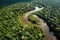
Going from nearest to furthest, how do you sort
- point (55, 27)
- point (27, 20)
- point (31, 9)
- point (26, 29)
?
point (26, 29) < point (55, 27) < point (27, 20) < point (31, 9)

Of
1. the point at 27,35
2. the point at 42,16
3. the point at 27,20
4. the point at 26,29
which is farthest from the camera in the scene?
the point at 42,16

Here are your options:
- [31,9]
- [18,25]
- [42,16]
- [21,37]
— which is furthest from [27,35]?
[31,9]

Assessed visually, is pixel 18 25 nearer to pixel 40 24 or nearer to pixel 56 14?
pixel 40 24

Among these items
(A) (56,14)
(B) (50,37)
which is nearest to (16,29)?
(B) (50,37)

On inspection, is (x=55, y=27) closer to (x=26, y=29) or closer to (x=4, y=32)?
(x=26, y=29)

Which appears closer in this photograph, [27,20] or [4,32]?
[4,32]

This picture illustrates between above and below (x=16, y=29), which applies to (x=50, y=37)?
below

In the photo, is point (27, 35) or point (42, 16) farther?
point (42, 16)

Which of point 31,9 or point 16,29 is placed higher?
point 16,29

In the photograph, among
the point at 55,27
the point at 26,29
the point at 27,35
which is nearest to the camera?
the point at 27,35
